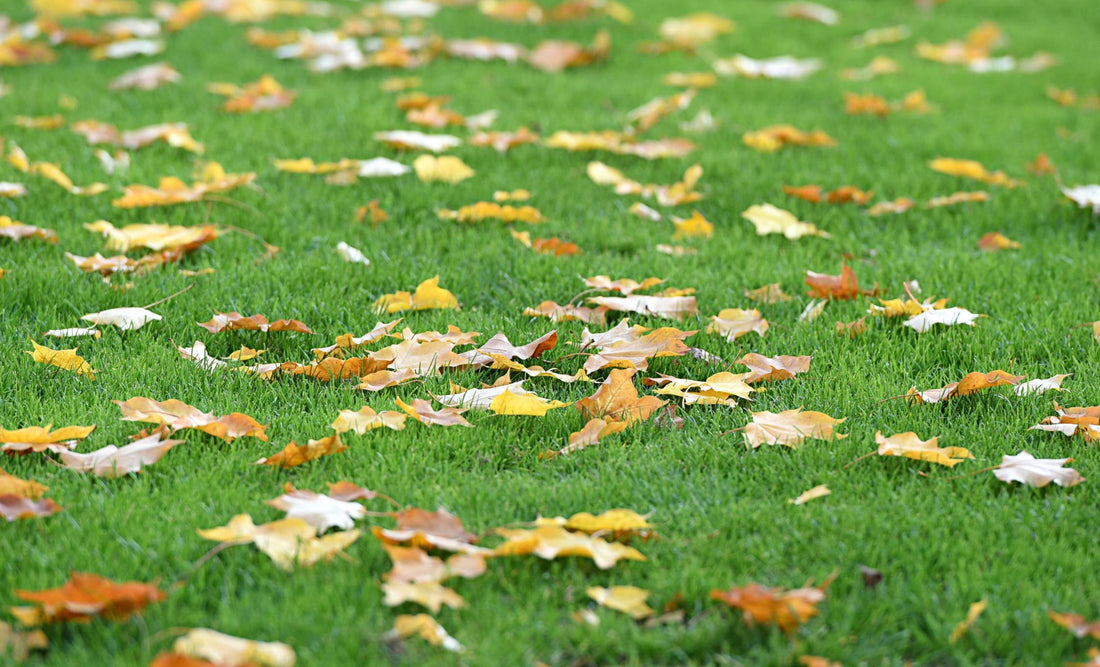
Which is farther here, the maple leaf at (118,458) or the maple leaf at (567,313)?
the maple leaf at (567,313)

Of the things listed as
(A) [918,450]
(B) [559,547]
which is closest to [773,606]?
(B) [559,547]

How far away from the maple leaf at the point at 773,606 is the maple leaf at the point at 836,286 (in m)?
1.58

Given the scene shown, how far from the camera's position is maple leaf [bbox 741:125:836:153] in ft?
15.3

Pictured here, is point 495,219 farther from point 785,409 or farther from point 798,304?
point 785,409

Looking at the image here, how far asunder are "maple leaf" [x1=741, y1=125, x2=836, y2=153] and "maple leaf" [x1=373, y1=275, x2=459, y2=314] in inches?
82.8

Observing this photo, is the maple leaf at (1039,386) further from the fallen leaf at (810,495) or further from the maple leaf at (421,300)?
the maple leaf at (421,300)

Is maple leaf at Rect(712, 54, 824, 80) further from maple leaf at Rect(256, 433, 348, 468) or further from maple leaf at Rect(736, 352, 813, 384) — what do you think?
maple leaf at Rect(256, 433, 348, 468)

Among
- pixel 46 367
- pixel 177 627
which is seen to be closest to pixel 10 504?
pixel 177 627

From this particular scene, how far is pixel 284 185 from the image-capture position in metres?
4.03

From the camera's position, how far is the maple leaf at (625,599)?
5.78 feet

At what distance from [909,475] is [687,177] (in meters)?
2.22

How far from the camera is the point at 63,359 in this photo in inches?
102

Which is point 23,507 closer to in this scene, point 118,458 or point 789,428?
point 118,458

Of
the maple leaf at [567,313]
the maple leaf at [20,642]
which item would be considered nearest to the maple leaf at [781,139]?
the maple leaf at [567,313]
